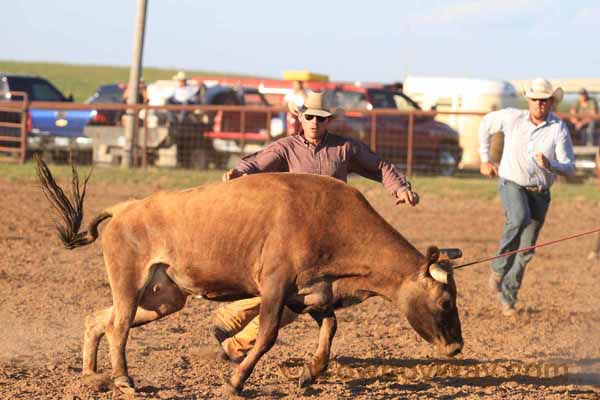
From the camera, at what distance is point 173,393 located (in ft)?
20.2

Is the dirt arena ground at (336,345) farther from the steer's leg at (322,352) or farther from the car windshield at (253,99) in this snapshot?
the car windshield at (253,99)

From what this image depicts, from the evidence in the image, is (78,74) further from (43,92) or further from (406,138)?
(406,138)

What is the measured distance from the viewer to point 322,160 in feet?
22.2

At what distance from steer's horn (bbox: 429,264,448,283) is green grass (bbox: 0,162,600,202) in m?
11.5

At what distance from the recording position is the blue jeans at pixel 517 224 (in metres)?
8.87

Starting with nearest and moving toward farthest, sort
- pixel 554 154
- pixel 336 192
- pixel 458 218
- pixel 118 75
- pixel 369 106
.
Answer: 1. pixel 336 192
2. pixel 554 154
3. pixel 458 218
4. pixel 369 106
5. pixel 118 75

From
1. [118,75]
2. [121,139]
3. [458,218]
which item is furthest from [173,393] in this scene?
[118,75]

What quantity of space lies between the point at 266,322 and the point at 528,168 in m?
3.66

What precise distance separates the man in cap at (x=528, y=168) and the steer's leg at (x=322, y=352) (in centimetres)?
295

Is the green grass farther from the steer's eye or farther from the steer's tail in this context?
the steer's eye

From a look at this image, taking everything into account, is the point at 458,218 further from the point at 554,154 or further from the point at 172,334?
the point at 172,334

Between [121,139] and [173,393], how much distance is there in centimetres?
1427

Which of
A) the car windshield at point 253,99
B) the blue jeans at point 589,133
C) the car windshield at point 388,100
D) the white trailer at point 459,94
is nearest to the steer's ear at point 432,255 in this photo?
the car windshield at point 388,100

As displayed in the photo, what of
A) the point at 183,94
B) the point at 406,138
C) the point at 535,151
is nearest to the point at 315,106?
the point at 535,151
